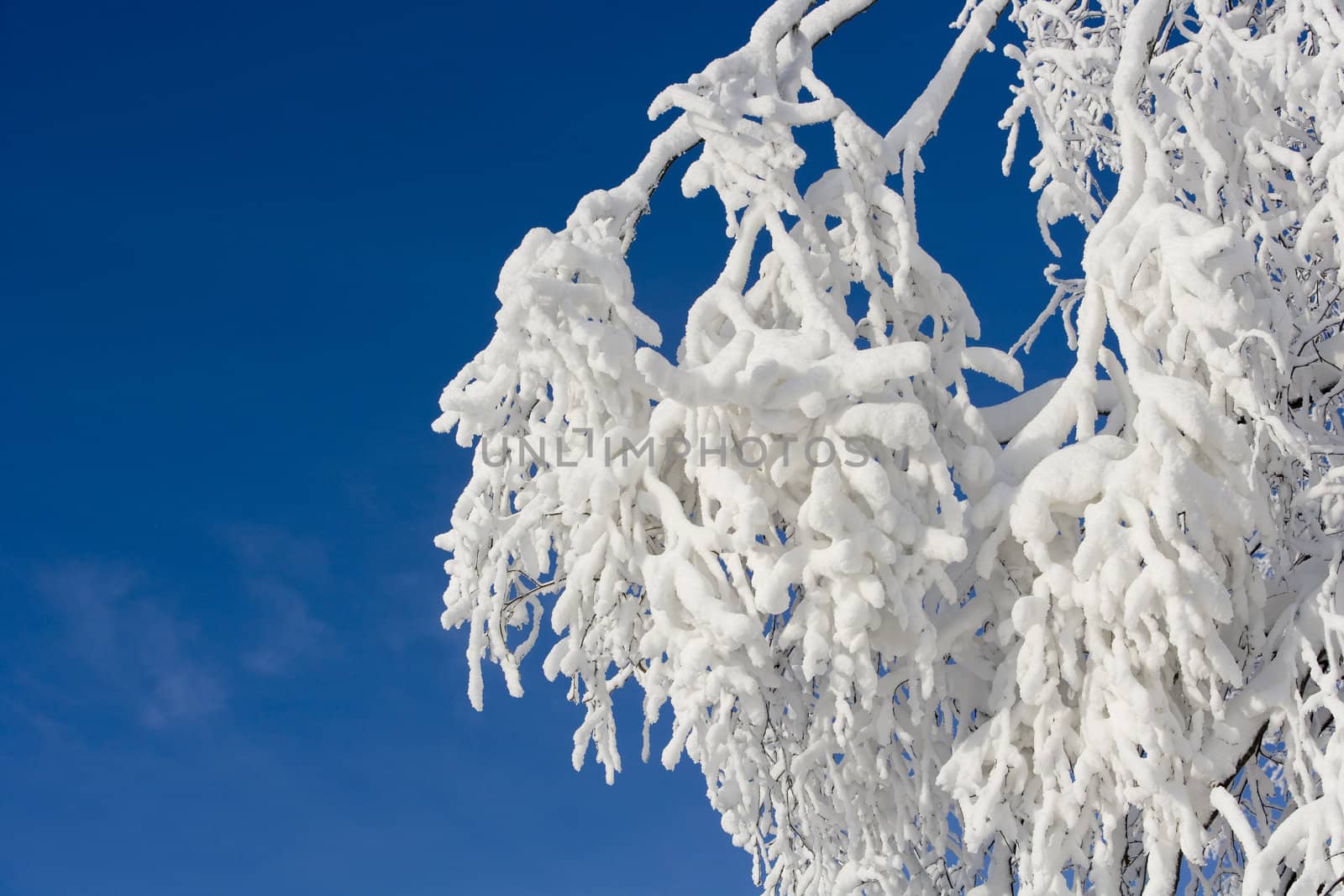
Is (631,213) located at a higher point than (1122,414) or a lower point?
higher

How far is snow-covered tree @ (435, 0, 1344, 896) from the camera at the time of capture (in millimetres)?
3664

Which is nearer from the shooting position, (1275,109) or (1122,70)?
(1122,70)

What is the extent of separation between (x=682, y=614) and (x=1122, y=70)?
2.41 meters


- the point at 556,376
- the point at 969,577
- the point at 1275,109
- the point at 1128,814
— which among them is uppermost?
the point at 1275,109

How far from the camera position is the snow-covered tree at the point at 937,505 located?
3.66 m

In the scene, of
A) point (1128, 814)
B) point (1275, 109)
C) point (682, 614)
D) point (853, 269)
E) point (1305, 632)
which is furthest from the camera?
point (1275, 109)

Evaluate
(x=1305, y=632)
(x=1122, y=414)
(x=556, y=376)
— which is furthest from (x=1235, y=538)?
(x=556, y=376)

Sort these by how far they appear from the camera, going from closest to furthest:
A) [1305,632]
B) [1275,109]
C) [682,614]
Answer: [682,614]
[1305,632]
[1275,109]

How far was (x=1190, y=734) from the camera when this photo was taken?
3959mm

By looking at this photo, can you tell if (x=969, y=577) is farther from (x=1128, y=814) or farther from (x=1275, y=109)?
(x=1275, y=109)

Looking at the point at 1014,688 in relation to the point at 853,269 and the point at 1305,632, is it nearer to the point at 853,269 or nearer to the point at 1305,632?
the point at 1305,632

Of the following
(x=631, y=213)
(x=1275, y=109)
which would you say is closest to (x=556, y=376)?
(x=631, y=213)

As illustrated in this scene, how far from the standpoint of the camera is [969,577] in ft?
13.8

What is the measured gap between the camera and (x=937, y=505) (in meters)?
3.90
